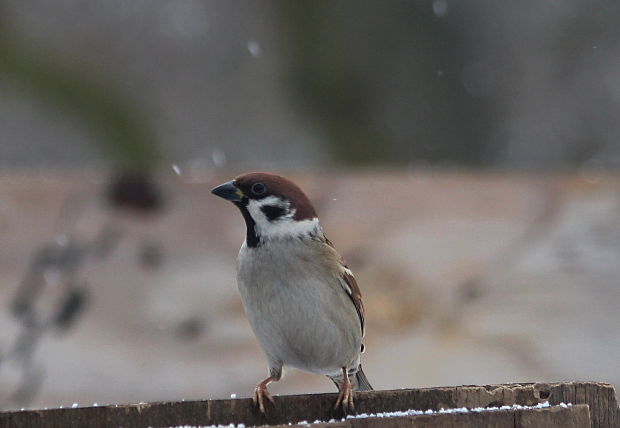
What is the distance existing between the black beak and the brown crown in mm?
10

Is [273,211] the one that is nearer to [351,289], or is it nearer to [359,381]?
[351,289]

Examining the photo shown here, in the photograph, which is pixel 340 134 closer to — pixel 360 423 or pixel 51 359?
pixel 51 359

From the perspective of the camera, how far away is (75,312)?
2.93 m

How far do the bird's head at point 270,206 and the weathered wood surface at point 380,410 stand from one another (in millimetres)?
705

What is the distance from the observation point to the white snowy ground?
2.87m

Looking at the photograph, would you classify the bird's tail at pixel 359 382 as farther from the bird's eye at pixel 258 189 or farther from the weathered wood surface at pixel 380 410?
the weathered wood surface at pixel 380 410

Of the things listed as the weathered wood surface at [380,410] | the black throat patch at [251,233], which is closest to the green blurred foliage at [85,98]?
the black throat patch at [251,233]

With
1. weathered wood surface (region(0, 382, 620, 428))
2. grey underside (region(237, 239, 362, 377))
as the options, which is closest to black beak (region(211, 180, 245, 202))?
grey underside (region(237, 239, 362, 377))

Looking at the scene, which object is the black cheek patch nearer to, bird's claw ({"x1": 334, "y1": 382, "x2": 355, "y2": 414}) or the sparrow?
the sparrow

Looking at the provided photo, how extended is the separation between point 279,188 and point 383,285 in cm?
59

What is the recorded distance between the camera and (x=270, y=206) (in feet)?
8.38

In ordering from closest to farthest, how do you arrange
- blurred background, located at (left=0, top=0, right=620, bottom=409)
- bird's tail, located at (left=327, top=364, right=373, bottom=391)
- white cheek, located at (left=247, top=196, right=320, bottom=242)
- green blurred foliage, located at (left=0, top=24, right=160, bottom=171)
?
white cheek, located at (left=247, top=196, right=320, bottom=242)
bird's tail, located at (left=327, top=364, right=373, bottom=391)
blurred background, located at (left=0, top=0, right=620, bottom=409)
green blurred foliage, located at (left=0, top=24, right=160, bottom=171)

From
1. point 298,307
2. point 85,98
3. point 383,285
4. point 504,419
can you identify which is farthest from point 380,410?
point 85,98

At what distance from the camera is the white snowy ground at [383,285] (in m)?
2.87
